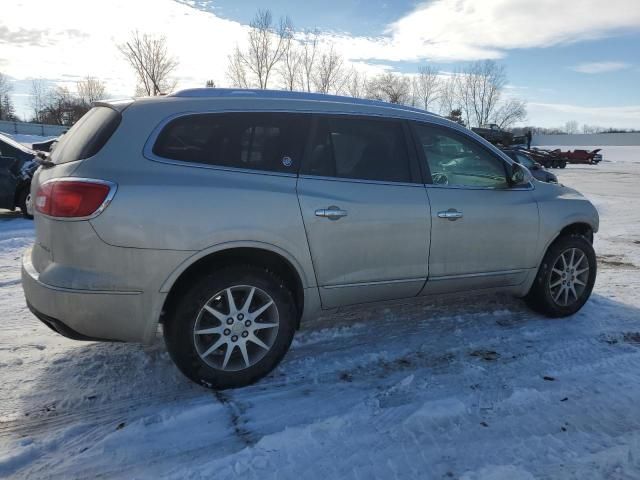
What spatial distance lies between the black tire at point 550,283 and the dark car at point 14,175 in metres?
8.24

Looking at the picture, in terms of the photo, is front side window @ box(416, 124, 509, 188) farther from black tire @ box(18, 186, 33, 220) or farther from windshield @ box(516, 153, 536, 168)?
windshield @ box(516, 153, 536, 168)

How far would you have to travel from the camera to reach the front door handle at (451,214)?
12.2 ft

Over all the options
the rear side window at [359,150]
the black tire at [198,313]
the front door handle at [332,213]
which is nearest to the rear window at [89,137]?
the black tire at [198,313]

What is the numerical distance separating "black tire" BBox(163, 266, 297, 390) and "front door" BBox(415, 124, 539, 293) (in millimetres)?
1238

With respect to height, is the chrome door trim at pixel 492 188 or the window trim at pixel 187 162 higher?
the window trim at pixel 187 162

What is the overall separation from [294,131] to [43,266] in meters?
1.77

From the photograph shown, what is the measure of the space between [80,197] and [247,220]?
93 centimetres

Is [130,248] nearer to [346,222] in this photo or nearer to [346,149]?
[346,222]

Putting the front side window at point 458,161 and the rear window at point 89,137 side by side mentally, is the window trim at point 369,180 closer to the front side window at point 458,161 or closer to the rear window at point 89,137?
the front side window at point 458,161

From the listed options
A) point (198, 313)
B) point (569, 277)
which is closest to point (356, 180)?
point (198, 313)

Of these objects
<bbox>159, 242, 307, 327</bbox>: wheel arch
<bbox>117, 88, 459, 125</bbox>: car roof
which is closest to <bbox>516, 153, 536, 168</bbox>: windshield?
<bbox>117, 88, 459, 125</bbox>: car roof

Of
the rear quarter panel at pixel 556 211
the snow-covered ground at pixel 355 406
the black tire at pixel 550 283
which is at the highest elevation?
the rear quarter panel at pixel 556 211

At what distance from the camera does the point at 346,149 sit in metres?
3.47

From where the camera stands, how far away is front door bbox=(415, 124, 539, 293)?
12.4 ft
